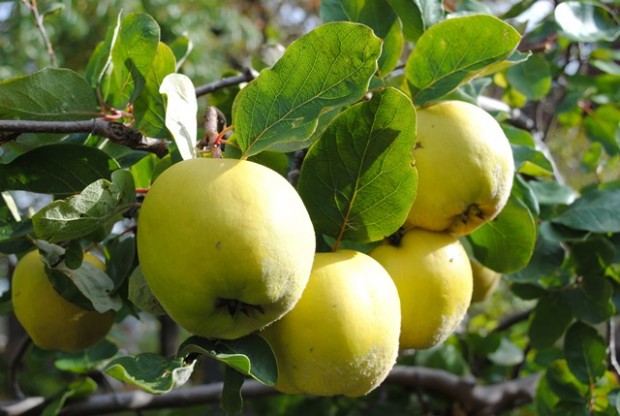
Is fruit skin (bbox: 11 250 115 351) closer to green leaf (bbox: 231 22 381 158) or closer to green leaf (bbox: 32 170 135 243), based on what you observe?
green leaf (bbox: 32 170 135 243)

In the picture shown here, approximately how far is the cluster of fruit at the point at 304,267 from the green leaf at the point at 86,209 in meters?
0.08

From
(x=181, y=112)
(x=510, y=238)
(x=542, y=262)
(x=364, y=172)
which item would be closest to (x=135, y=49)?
(x=181, y=112)

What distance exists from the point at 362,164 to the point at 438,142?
90 mm

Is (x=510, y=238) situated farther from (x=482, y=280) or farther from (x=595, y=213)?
(x=595, y=213)

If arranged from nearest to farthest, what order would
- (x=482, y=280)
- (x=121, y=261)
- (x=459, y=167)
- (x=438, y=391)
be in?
(x=459, y=167) < (x=121, y=261) < (x=482, y=280) < (x=438, y=391)

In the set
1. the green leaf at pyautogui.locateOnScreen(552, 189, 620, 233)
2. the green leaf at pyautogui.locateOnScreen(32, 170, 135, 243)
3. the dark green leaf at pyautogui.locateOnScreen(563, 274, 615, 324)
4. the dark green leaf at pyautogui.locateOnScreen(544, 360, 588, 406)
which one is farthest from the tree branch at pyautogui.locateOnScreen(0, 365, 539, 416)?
the green leaf at pyautogui.locateOnScreen(32, 170, 135, 243)

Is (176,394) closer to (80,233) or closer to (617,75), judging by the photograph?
(80,233)

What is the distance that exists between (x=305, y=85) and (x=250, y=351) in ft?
0.82

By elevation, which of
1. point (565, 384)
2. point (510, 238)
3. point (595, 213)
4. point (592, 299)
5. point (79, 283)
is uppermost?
point (79, 283)

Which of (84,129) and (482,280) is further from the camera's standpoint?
(482,280)

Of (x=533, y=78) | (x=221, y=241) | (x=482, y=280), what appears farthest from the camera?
(x=533, y=78)

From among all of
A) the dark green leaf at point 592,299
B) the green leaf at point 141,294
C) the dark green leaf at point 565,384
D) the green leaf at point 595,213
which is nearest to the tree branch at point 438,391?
the dark green leaf at point 565,384

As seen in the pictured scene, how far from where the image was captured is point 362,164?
75cm

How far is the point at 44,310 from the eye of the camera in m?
0.94
